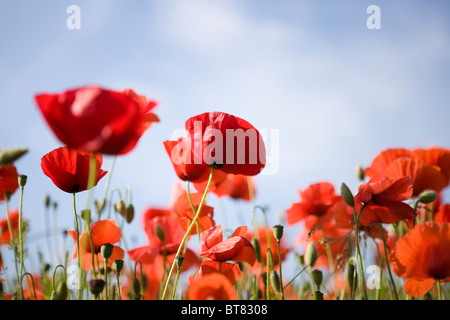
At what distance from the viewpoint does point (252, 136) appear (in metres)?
0.79

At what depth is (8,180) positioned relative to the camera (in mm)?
1006

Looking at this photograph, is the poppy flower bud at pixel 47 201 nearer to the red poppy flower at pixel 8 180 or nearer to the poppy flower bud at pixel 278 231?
the red poppy flower at pixel 8 180

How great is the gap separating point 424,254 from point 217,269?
409 mm

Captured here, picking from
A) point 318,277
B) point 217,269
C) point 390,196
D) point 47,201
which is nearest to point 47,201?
point 47,201

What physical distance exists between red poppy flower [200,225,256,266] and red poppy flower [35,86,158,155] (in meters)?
0.27

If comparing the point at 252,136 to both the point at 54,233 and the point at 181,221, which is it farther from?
the point at 54,233

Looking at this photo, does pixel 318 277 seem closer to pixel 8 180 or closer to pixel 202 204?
pixel 202 204

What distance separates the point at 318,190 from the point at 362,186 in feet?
1.49

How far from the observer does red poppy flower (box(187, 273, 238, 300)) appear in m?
0.62

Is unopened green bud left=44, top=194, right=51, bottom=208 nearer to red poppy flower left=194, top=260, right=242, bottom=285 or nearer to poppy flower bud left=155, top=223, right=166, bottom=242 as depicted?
poppy flower bud left=155, top=223, right=166, bottom=242

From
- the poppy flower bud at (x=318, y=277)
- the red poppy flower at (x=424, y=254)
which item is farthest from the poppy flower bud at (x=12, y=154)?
the red poppy flower at (x=424, y=254)

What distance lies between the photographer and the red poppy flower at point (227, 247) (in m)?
0.74
